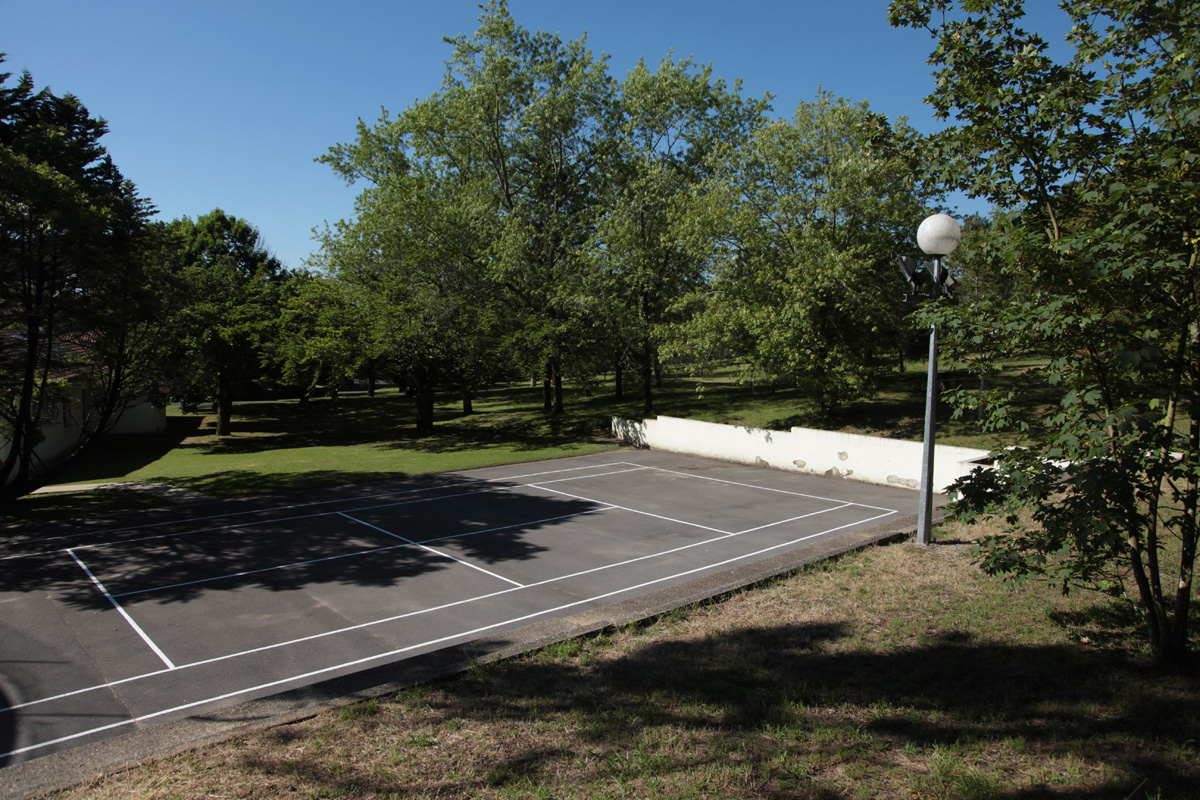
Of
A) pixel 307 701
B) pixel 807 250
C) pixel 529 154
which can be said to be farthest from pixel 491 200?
pixel 307 701

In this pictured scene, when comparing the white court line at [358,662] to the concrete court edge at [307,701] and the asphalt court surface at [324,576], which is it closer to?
the asphalt court surface at [324,576]

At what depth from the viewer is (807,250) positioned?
22609mm

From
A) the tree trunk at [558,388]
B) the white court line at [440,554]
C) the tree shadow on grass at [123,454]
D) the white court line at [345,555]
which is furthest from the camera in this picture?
the tree trunk at [558,388]

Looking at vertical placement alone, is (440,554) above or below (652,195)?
below

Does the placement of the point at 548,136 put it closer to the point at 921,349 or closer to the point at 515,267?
the point at 515,267

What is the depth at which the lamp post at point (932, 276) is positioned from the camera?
10.4m

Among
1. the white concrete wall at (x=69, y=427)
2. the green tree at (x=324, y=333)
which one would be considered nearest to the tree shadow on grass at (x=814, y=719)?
the white concrete wall at (x=69, y=427)

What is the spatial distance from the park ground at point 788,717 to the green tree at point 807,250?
46.7 feet

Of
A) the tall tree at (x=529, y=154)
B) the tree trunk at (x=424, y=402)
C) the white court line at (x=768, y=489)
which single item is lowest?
the white court line at (x=768, y=489)

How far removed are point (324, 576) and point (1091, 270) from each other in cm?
1082

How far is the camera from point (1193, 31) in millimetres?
5094

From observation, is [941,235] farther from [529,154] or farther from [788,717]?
[529,154]

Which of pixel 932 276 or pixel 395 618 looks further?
pixel 932 276

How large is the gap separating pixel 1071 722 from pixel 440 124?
105 feet
